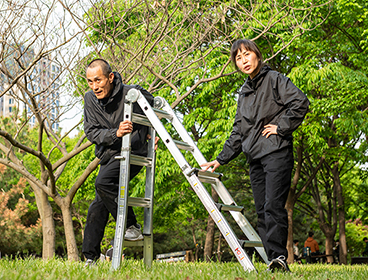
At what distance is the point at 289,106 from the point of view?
11.9 ft

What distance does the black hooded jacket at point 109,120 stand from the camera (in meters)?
4.12

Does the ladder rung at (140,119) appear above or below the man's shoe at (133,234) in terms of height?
above

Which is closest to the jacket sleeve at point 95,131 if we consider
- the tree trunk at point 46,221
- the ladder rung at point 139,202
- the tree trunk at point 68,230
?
the ladder rung at point 139,202

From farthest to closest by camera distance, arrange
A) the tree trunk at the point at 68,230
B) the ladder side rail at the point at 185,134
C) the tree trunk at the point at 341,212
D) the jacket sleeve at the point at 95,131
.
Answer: the tree trunk at the point at 341,212, the tree trunk at the point at 68,230, the ladder side rail at the point at 185,134, the jacket sleeve at the point at 95,131

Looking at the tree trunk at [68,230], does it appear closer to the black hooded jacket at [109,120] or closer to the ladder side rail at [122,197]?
the black hooded jacket at [109,120]

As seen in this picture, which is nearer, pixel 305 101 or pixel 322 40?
pixel 305 101

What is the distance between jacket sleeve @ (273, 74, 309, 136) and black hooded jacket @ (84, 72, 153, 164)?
140 cm

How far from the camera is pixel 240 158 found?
16609 mm

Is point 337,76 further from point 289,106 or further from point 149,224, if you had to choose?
point 149,224

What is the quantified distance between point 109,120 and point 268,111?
161cm

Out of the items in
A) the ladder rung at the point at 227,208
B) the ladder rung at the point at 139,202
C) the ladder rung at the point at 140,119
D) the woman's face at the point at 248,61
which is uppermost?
the woman's face at the point at 248,61

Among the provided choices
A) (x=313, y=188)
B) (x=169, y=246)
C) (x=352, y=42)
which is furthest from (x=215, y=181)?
(x=169, y=246)

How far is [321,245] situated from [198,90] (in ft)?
75.9

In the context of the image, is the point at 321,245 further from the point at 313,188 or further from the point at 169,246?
the point at 313,188
